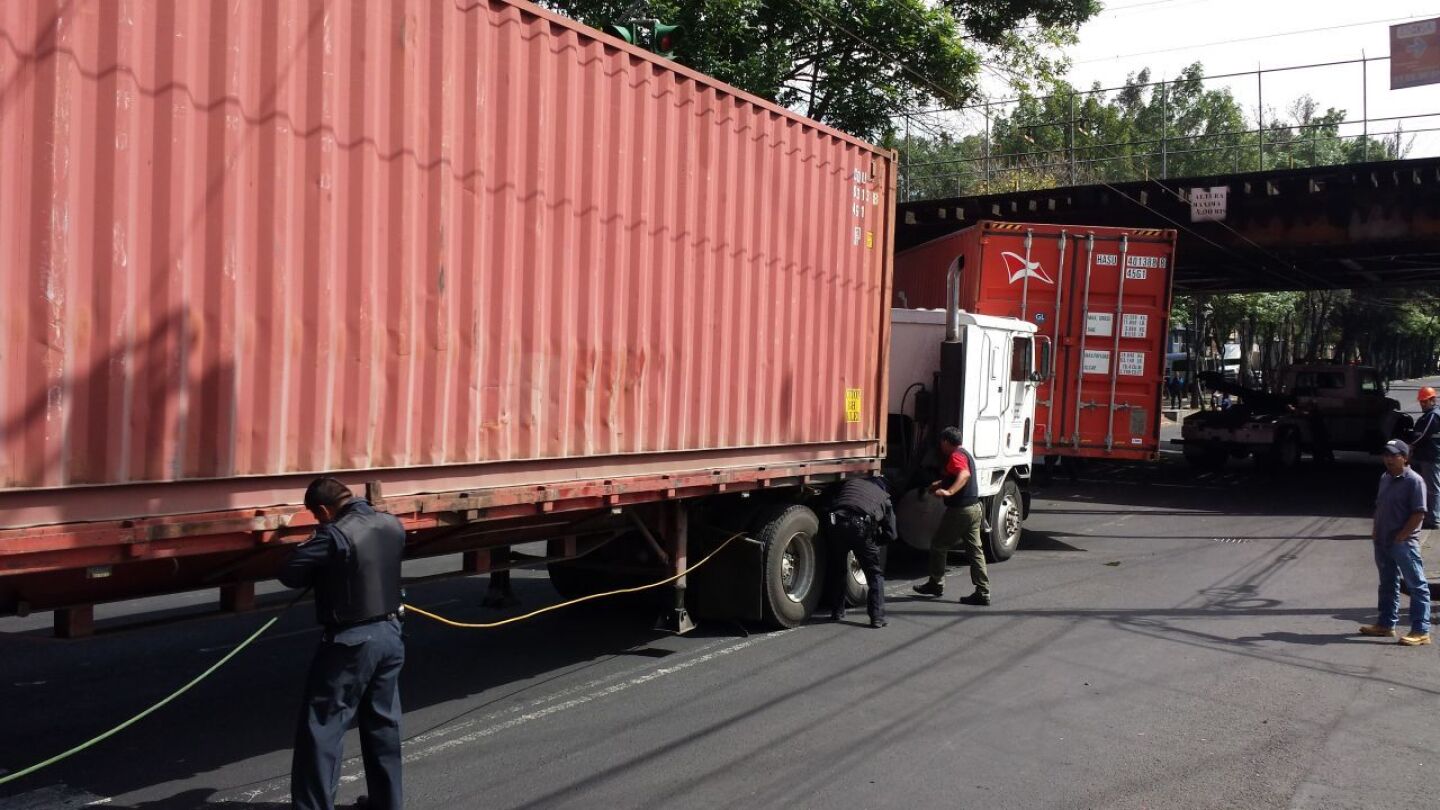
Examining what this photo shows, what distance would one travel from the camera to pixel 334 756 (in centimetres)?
464

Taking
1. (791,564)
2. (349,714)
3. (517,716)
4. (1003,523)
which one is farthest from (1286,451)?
(349,714)

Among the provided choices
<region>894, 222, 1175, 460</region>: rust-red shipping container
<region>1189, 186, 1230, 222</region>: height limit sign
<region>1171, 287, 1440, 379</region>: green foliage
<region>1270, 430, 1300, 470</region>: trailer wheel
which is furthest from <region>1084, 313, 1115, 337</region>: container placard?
<region>1171, 287, 1440, 379</region>: green foliage

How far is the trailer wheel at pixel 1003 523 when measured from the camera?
12.1 m

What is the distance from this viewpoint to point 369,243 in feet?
17.6

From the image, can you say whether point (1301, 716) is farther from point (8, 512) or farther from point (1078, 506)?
point (1078, 506)

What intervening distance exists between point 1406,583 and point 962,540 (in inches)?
133

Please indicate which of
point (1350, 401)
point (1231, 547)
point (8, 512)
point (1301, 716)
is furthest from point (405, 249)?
A: point (1350, 401)

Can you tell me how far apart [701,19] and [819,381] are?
41.9ft

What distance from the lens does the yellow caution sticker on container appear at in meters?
9.29

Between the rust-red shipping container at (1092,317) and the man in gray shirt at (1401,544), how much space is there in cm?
559

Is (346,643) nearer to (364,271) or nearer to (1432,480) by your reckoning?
(364,271)

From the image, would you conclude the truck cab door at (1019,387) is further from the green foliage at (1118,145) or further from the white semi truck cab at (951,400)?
the green foliage at (1118,145)

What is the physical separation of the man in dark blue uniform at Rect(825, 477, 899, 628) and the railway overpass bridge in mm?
15044

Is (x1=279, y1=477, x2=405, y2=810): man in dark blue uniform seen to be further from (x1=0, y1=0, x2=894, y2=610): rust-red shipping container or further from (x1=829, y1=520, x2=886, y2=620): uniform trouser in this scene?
(x1=829, y1=520, x2=886, y2=620): uniform trouser
